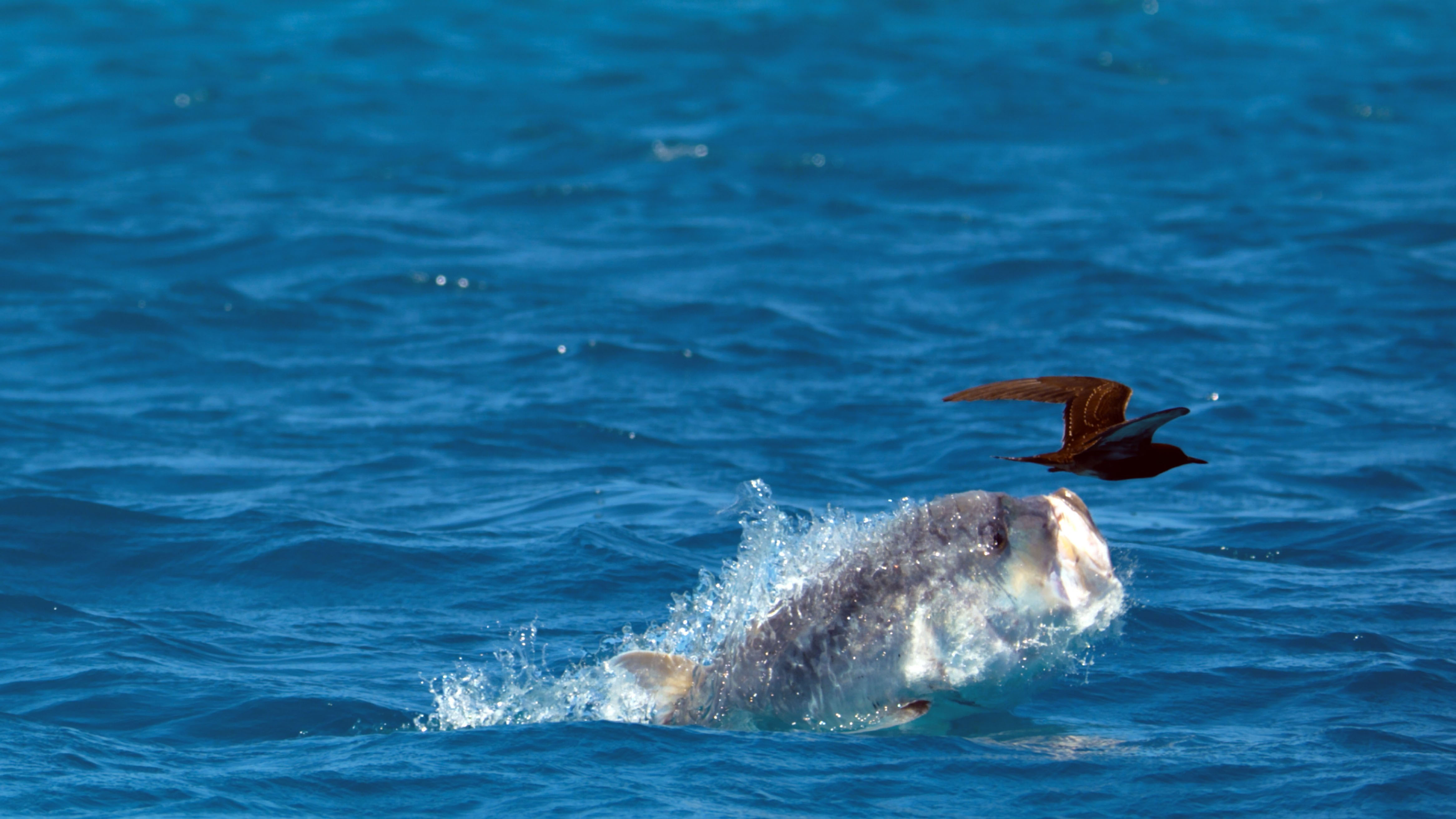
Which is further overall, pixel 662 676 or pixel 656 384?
pixel 656 384

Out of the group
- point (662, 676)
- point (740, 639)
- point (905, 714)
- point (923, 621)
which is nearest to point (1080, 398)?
point (923, 621)

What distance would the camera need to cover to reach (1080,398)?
19.6 feet

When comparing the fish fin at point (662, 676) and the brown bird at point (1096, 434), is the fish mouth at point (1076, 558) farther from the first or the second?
the fish fin at point (662, 676)

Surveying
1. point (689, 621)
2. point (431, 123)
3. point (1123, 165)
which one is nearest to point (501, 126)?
point (431, 123)

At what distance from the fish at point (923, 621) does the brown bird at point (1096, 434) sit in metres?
0.26

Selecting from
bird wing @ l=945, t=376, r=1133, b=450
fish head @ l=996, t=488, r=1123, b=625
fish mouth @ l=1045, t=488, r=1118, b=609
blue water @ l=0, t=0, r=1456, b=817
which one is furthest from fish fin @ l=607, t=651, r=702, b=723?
bird wing @ l=945, t=376, r=1133, b=450

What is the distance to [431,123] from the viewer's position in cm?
2714

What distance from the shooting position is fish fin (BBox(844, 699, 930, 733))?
6.57 m

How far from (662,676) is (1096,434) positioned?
2286 millimetres

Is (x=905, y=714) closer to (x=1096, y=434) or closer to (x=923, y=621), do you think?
(x=923, y=621)

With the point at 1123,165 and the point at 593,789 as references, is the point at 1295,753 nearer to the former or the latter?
the point at 593,789

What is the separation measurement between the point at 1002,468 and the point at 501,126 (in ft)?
52.3

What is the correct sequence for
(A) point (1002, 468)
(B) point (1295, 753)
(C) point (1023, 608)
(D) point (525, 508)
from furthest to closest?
1. (A) point (1002, 468)
2. (D) point (525, 508)
3. (B) point (1295, 753)
4. (C) point (1023, 608)

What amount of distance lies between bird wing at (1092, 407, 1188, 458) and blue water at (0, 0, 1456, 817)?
142 centimetres
